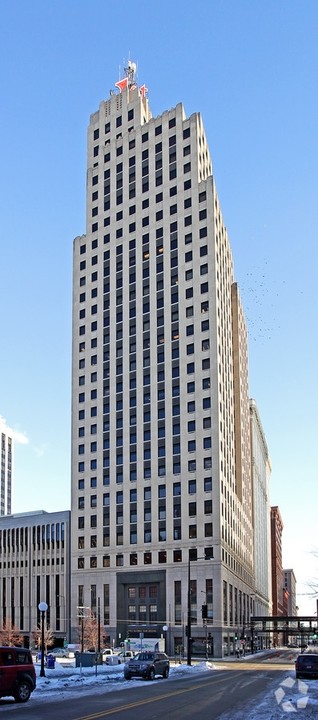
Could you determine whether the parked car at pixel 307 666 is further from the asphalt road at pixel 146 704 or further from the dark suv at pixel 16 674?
the dark suv at pixel 16 674

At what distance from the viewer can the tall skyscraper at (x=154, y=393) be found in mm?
112750

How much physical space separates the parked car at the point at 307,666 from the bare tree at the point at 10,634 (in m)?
78.5

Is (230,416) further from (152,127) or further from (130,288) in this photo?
(152,127)

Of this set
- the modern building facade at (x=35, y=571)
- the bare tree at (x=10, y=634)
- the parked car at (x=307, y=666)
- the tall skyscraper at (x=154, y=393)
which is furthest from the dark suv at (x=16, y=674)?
the modern building facade at (x=35, y=571)

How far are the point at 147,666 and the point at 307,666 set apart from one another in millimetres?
10329

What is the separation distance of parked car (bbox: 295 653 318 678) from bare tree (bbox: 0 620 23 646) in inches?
3091

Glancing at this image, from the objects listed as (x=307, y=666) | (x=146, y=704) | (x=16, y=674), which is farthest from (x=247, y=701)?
(x=307, y=666)

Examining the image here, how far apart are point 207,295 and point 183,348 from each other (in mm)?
8673

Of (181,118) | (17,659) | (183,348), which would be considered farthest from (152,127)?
(17,659)

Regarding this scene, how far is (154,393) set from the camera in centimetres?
12050

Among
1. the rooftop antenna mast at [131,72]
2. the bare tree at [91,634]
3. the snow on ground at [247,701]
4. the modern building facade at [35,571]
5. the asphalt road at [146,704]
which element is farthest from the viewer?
the rooftop antenna mast at [131,72]

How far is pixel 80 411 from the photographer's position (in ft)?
427

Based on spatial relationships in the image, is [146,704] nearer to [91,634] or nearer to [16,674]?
[16,674]

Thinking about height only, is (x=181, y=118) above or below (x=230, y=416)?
above
